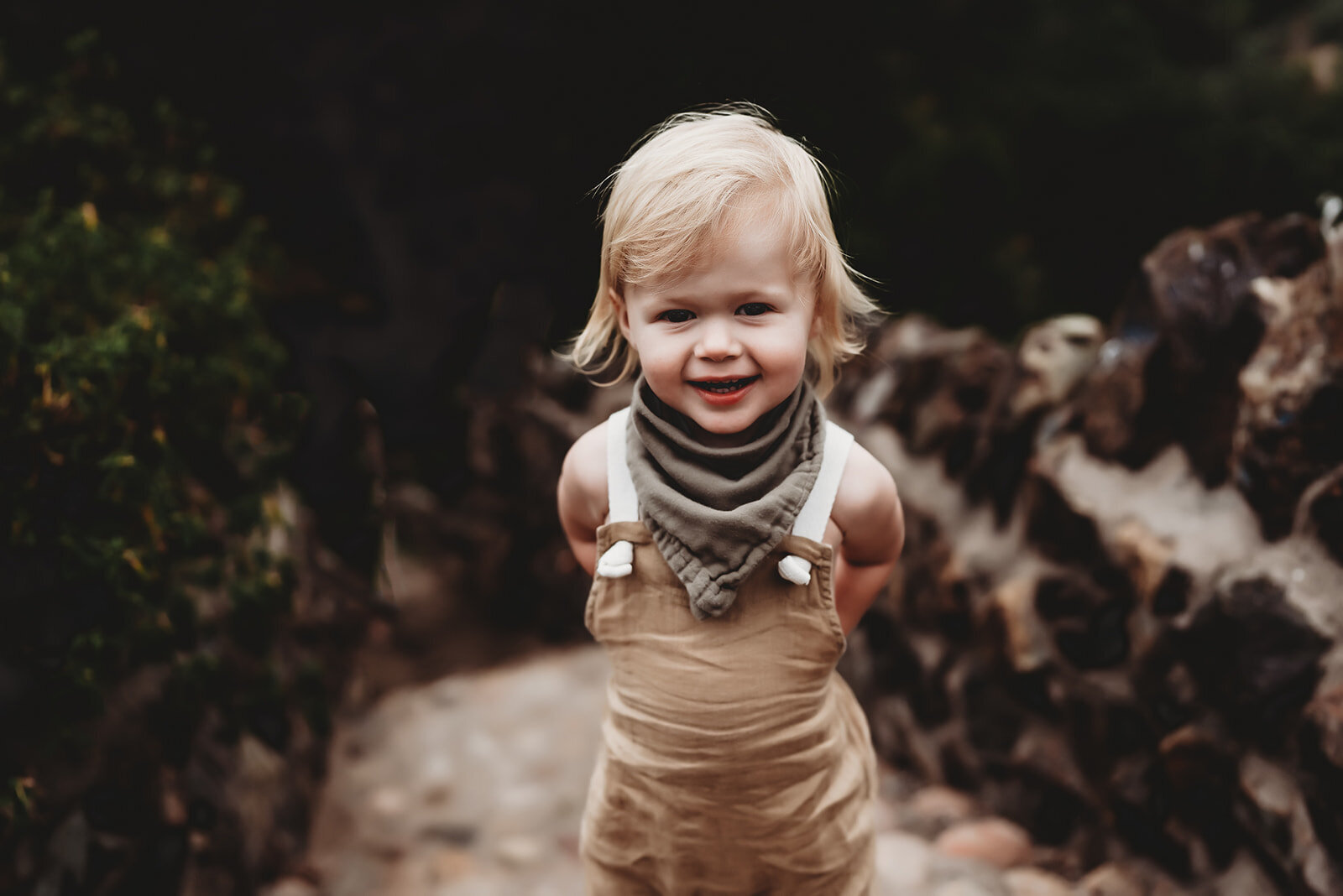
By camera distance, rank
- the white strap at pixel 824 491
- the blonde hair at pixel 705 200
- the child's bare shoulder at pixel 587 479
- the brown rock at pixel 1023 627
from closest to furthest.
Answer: the blonde hair at pixel 705 200 < the white strap at pixel 824 491 < the child's bare shoulder at pixel 587 479 < the brown rock at pixel 1023 627

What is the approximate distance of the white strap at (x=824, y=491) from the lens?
1377 millimetres

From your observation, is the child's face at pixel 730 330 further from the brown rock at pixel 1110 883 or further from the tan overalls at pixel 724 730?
the brown rock at pixel 1110 883

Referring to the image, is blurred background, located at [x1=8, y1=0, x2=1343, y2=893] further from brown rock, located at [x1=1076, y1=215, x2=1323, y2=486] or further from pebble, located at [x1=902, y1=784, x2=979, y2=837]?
pebble, located at [x1=902, y1=784, x2=979, y2=837]

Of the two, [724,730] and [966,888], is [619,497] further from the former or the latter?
[966,888]

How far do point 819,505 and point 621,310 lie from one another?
397 mm

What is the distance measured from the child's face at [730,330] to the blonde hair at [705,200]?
0.9 inches

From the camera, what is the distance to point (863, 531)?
147 cm

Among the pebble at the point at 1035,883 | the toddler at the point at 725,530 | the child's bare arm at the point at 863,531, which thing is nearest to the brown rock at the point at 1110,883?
the pebble at the point at 1035,883

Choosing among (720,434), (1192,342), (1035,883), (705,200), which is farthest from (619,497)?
(1035,883)

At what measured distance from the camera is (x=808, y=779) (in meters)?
1.49

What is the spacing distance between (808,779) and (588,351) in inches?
28.9

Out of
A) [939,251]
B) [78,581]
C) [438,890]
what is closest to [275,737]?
[438,890]

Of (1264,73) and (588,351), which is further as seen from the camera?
(1264,73)

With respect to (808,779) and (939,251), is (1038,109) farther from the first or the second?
(808,779)
